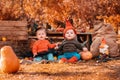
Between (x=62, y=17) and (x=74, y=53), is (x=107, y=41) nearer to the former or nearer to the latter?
(x=74, y=53)

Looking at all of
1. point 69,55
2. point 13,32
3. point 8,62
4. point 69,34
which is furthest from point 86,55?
point 8,62

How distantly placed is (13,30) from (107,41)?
2.66m

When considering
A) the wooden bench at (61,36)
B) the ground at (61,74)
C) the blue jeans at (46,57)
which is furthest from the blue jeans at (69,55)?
the wooden bench at (61,36)

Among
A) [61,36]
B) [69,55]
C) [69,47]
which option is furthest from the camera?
[61,36]

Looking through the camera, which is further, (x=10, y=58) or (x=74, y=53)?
(x=74, y=53)

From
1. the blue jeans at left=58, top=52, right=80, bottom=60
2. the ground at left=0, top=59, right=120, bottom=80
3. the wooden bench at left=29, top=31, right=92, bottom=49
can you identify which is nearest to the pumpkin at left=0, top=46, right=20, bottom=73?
the ground at left=0, top=59, right=120, bottom=80

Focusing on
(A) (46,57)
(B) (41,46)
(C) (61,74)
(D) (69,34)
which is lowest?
(A) (46,57)

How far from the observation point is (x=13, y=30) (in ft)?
28.5

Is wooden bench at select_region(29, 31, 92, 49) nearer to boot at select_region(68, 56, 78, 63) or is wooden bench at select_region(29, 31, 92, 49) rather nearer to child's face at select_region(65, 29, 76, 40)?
child's face at select_region(65, 29, 76, 40)

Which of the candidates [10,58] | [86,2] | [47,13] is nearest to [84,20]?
[86,2]

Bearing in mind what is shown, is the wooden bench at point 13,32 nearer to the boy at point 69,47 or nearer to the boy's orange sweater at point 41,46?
the boy's orange sweater at point 41,46

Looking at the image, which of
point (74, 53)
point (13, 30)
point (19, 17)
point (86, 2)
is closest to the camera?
point (74, 53)

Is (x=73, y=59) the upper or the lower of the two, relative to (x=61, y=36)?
lower

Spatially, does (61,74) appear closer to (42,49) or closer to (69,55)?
(69,55)
